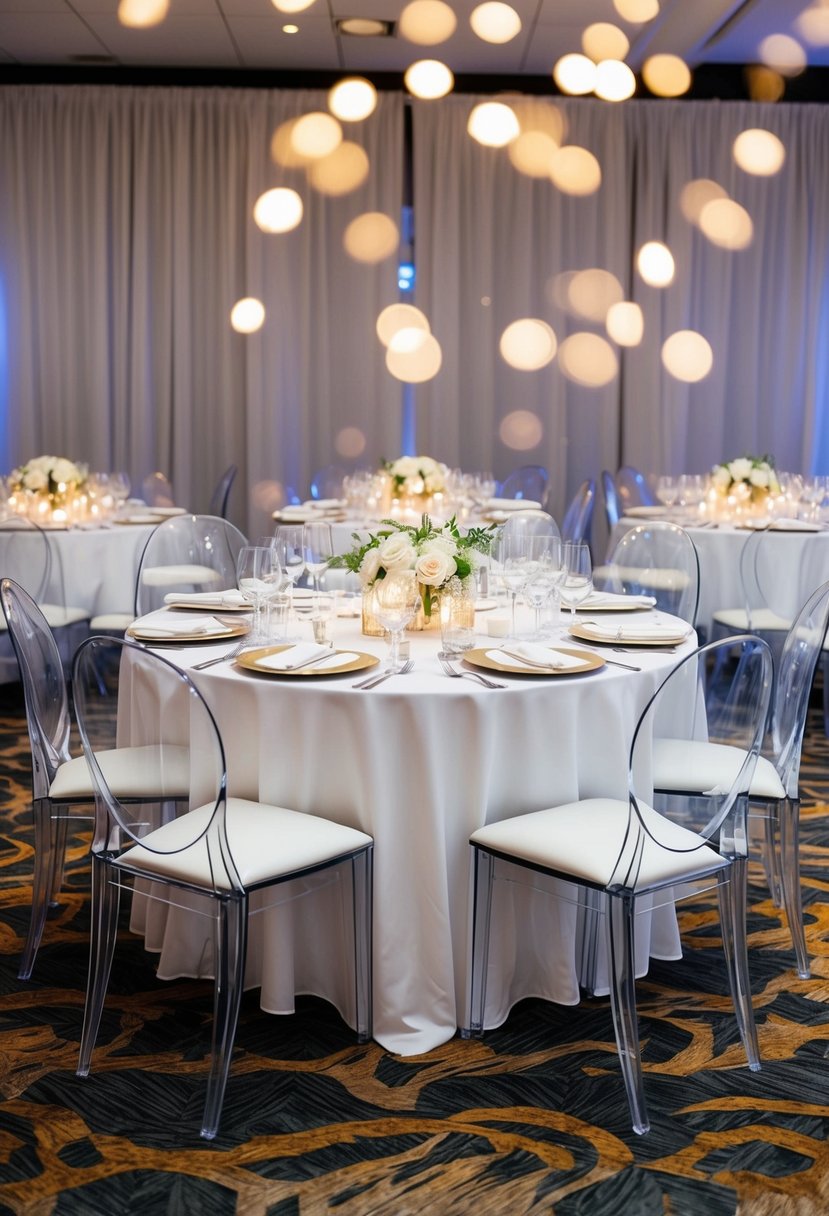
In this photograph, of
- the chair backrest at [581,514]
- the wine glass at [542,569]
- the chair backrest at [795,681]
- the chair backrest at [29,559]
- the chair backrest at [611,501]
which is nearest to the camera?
the chair backrest at [795,681]

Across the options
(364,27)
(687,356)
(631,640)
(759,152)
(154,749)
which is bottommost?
(154,749)

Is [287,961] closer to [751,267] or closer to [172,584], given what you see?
[172,584]

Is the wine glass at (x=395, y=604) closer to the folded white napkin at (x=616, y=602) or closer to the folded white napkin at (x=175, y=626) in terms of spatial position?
the folded white napkin at (x=175, y=626)

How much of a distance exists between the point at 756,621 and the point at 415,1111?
3278mm

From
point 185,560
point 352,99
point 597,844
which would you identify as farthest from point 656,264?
point 597,844

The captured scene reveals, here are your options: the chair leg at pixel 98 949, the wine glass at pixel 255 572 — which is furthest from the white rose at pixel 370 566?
the chair leg at pixel 98 949

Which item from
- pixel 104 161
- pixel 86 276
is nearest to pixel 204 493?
pixel 86 276

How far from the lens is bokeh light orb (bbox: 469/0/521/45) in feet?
21.0

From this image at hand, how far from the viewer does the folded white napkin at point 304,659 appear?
277 centimetres

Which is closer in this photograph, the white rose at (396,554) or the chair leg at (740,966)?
the chair leg at (740,966)

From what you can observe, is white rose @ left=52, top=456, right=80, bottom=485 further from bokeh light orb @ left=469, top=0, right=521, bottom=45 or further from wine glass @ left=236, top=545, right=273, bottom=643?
bokeh light orb @ left=469, top=0, right=521, bottom=45

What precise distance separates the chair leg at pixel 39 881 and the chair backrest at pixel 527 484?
5004 mm

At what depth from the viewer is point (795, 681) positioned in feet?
→ 9.89

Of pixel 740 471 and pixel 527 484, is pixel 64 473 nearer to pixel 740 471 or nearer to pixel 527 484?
pixel 527 484
